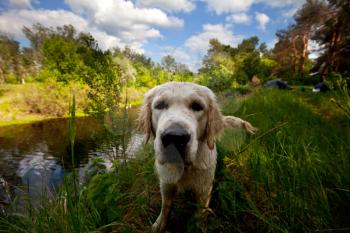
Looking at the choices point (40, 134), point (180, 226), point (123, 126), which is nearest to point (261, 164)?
point (180, 226)

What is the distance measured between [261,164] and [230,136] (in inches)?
63.6

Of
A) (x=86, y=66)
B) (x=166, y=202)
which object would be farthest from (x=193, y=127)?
(x=86, y=66)

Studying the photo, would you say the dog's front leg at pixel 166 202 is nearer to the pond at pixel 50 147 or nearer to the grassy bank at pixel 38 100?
the pond at pixel 50 147

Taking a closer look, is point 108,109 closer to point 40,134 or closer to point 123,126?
point 123,126

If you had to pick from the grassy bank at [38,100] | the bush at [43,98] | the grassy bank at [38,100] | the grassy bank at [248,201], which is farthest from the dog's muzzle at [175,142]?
the bush at [43,98]

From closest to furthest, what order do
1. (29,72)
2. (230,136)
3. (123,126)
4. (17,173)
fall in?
(230,136) < (123,126) < (17,173) < (29,72)

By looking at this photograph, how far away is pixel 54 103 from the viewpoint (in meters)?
29.2

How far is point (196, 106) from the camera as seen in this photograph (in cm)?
240

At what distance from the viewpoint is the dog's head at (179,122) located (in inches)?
75.7

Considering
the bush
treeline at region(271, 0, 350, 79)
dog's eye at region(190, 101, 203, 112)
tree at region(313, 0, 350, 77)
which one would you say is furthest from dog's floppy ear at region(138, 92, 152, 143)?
the bush

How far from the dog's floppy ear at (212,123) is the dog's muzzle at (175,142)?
→ 1.95ft

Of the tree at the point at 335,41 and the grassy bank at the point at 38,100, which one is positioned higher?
the tree at the point at 335,41

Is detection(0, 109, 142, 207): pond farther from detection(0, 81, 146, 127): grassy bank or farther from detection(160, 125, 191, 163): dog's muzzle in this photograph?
detection(0, 81, 146, 127): grassy bank

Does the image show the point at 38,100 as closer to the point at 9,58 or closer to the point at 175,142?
the point at 9,58
